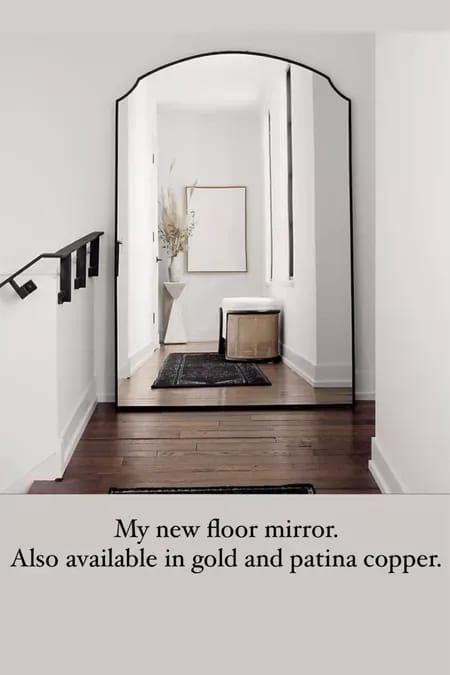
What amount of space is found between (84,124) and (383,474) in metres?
1.85

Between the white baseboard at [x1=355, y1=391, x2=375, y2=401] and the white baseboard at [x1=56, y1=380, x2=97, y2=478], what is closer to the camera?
the white baseboard at [x1=56, y1=380, x2=97, y2=478]

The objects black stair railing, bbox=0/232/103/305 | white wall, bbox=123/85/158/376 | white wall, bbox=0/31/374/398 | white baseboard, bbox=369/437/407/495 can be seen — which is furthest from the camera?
white wall, bbox=0/31/374/398

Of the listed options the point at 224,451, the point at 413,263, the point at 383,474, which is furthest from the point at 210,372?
the point at 413,263

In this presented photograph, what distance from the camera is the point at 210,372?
2547mm

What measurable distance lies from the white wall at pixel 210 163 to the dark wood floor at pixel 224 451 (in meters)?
0.34

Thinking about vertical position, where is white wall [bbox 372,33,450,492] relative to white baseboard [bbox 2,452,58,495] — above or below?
above

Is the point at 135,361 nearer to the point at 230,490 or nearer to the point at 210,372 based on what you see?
the point at 210,372

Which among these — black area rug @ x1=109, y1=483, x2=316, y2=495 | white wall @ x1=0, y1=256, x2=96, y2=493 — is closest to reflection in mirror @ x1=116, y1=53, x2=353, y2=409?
A: white wall @ x1=0, y1=256, x2=96, y2=493

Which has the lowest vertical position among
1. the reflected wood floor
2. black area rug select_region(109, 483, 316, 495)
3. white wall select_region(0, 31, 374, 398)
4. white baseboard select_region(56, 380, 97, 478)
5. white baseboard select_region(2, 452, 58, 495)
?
black area rug select_region(109, 483, 316, 495)

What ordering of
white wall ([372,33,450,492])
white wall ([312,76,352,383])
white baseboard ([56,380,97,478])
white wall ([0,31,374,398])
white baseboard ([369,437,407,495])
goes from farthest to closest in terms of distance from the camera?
white wall ([0,31,374,398]) → white wall ([312,76,352,383]) → white baseboard ([56,380,97,478]) → white baseboard ([369,437,407,495]) → white wall ([372,33,450,492])

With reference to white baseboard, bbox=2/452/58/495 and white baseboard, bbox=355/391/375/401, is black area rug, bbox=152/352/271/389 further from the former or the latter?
white baseboard, bbox=2/452/58/495

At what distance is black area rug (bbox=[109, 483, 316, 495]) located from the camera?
6.28ft

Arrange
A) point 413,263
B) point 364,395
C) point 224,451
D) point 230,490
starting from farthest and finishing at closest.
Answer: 1. point 364,395
2. point 224,451
3. point 230,490
4. point 413,263

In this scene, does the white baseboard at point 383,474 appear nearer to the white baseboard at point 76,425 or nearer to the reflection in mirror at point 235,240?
the reflection in mirror at point 235,240
